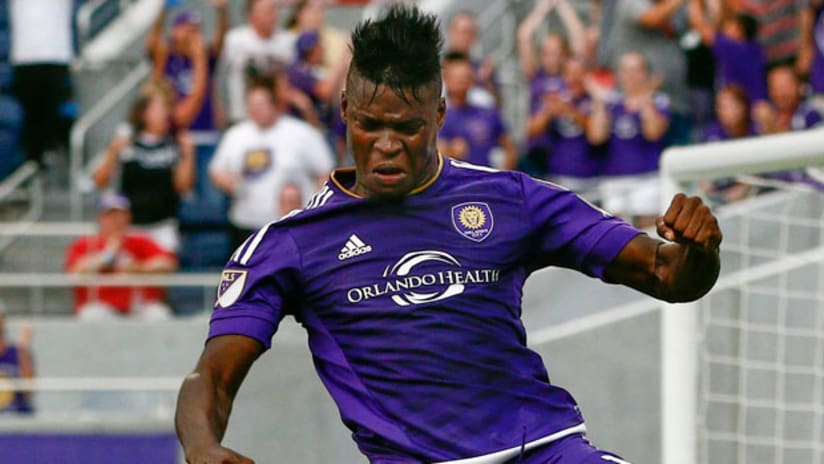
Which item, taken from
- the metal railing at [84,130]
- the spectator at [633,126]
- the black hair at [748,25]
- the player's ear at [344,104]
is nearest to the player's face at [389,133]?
the player's ear at [344,104]

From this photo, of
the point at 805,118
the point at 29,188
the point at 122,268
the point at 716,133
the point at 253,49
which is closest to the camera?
the point at 805,118

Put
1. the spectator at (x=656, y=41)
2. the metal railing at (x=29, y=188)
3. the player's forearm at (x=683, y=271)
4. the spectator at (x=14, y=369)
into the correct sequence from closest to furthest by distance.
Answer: the player's forearm at (x=683, y=271) < the spectator at (x=14, y=369) < the spectator at (x=656, y=41) < the metal railing at (x=29, y=188)

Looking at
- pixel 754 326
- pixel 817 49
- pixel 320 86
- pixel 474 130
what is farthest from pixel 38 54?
pixel 754 326

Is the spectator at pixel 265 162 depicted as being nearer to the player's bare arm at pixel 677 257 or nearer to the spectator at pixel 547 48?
the spectator at pixel 547 48

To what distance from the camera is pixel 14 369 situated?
1035 cm

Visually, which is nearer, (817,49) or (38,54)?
(817,49)

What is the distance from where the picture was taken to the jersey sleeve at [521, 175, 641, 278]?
4.61 m

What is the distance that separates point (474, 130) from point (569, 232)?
20.1 ft

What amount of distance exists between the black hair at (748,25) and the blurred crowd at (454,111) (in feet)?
0.05

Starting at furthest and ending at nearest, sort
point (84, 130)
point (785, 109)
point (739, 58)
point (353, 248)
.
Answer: point (84, 130) → point (739, 58) → point (785, 109) → point (353, 248)

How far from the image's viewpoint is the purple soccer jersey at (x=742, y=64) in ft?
36.3

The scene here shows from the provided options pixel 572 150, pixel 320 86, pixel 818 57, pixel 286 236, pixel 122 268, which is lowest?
pixel 122 268

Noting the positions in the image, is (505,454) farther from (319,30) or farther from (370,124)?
(319,30)

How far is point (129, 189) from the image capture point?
11.2 metres
